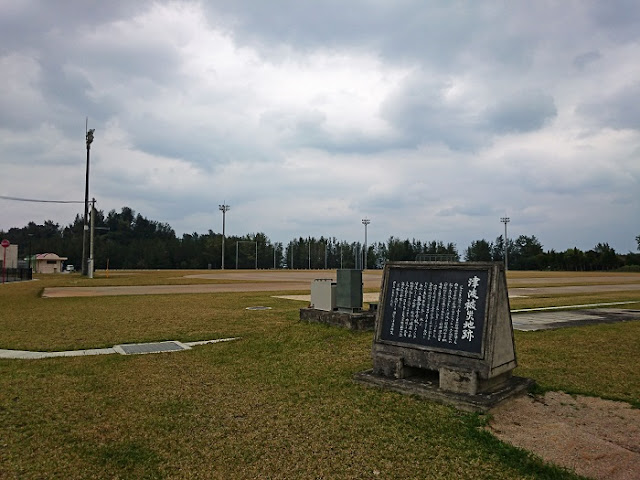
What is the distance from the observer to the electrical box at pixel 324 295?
10.3 m

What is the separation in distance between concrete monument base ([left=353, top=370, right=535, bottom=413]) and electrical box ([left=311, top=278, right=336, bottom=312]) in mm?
4561

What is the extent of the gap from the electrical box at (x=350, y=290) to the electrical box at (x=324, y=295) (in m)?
0.23

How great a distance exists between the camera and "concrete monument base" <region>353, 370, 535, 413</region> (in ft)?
15.3

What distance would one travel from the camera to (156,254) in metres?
93.1

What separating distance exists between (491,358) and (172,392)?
3690 mm

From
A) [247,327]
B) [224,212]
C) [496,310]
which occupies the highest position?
[224,212]

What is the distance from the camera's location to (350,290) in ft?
32.9

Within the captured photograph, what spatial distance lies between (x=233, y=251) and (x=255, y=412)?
101 m

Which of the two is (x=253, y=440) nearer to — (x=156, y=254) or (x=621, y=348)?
(x=621, y=348)

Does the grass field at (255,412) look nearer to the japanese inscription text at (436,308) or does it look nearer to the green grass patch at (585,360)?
the green grass patch at (585,360)

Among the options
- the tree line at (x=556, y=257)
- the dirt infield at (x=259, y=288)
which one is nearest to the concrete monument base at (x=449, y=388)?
the dirt infield at (x=259, y=288)

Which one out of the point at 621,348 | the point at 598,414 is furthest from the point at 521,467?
the point at 621,348

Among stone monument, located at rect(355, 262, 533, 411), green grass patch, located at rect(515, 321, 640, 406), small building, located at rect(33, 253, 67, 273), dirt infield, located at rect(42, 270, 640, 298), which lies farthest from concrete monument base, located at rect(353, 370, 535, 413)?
small building, located at rect(33, 253, 67, 273)

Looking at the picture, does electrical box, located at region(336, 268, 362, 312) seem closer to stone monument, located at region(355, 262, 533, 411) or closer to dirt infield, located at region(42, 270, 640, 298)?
stone monument, located at region(355, 262, 533, 411)
